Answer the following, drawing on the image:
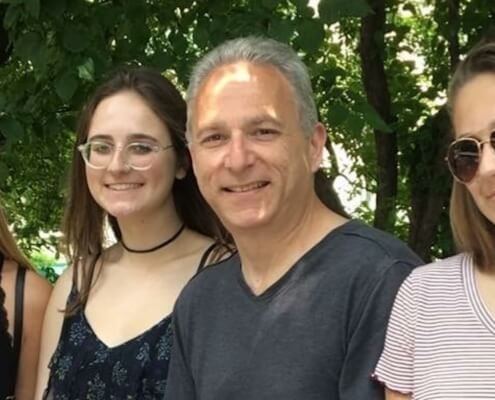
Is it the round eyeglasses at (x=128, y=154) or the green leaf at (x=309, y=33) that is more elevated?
the green leaf at (x=309, y=33)

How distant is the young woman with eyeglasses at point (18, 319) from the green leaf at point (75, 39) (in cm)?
101

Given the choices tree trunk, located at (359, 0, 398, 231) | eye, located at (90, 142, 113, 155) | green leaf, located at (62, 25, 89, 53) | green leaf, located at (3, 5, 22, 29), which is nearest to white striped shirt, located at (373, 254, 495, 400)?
eye, located at (90, 142, 113, 155)

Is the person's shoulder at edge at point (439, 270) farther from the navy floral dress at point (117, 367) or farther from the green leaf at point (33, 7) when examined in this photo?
the green leaf at point (33, 7)

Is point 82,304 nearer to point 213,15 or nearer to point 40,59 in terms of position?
point 40,59

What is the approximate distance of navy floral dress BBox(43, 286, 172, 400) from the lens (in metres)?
2.82

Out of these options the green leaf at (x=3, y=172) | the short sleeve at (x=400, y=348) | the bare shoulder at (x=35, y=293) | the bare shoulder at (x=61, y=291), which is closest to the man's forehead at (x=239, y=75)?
the short sleeve at (x=400, y=348)

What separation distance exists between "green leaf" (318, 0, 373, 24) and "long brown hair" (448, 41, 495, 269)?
1491 millimetres

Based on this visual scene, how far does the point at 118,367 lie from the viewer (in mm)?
2828

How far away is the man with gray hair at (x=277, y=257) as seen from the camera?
2.29 meters

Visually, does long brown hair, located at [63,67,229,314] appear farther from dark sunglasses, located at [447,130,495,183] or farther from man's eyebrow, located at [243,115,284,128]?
dark sunglasses, located at [447,130,495,183]

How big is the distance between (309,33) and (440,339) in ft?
6.18

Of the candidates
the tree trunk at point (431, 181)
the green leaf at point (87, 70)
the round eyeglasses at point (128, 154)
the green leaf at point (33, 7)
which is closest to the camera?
the round eyeglasses at point (128, 154)

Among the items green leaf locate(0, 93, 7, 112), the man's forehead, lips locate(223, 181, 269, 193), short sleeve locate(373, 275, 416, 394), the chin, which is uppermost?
green leaf locate(0, 93, 7, 112)

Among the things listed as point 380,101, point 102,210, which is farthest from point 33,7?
point 380,101
